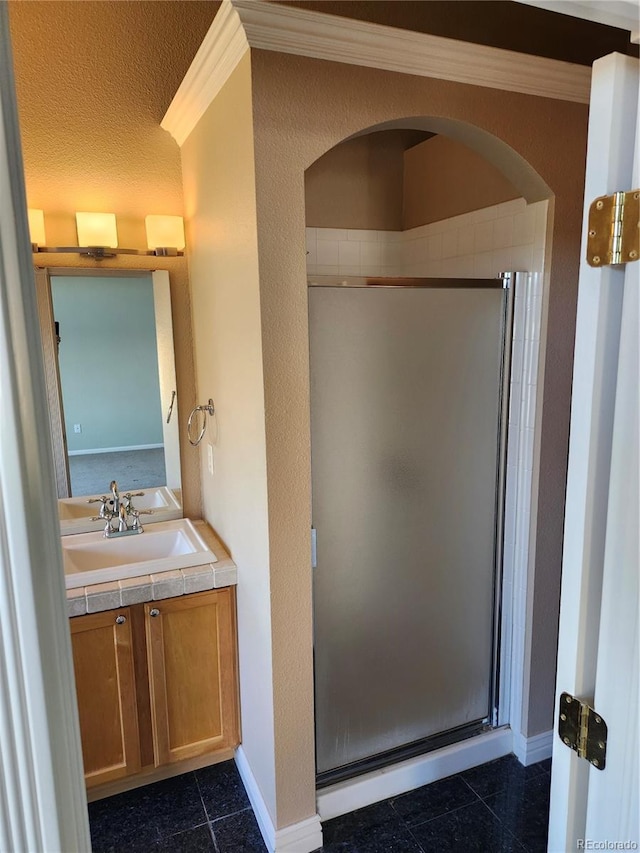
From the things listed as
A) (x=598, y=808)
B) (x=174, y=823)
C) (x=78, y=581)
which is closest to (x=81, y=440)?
(x=78, y=581)

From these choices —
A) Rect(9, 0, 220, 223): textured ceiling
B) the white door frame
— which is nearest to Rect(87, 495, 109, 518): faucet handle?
Rect(9, 0, 220, 223): textured ceiling

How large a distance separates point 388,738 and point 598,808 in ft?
4.48

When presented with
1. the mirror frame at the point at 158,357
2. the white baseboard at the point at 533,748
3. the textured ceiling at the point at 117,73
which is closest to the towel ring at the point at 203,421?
the mirror frame at the point at 158,357

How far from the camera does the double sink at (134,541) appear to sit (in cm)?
235

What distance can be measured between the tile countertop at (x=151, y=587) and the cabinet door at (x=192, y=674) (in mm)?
43

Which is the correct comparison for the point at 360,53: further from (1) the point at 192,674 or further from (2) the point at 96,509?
(1) the point at 192,674

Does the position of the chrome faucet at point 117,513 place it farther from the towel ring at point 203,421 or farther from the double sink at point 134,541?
the towel ring at point 203,421

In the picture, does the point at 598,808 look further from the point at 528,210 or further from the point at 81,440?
the point at 81,440

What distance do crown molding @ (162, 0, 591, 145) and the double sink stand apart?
1636mm

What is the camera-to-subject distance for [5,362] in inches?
24.1

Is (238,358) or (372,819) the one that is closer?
(238,358)

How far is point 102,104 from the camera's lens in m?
2.29

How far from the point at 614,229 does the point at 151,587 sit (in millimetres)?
1814

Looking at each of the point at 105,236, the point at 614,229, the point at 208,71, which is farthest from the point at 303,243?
the point at 105,236
